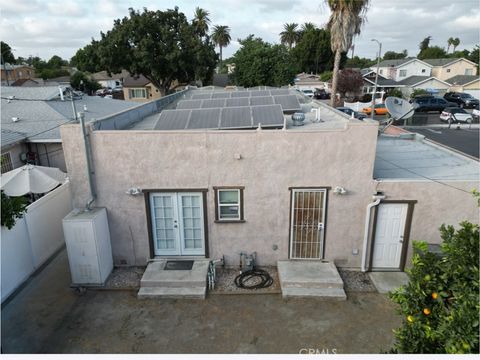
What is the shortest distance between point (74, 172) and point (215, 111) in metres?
4.69

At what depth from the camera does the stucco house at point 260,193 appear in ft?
29.6

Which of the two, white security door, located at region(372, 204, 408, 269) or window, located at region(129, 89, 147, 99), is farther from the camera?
window, located at region(129, 89, 147, 99)

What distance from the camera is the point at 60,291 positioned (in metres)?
9.30

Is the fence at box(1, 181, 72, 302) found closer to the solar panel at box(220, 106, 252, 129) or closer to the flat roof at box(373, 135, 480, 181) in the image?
the solar panel at box(220, 106, 252, 129)

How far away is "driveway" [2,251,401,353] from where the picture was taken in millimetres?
7336

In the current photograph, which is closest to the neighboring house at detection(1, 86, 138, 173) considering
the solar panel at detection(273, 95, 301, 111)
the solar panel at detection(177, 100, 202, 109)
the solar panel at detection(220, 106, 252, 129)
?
the solar panel at detection(177, 100, 202, 109)

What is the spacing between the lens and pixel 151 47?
37375 mm

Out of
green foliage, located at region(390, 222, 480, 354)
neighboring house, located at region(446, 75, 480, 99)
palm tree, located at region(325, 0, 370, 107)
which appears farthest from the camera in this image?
neighboring house, located at region(446, 75, 480, 99)

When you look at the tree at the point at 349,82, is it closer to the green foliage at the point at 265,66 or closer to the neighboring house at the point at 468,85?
the green foliage at the point at 265,66

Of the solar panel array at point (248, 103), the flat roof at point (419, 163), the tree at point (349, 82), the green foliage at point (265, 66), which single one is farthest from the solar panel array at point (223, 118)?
the tree at point (349, 82)

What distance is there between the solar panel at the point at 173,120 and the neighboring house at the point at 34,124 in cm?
859

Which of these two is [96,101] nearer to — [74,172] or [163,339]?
[74,172]

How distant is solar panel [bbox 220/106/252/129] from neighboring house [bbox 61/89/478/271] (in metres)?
0.06

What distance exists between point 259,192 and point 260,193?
41mm
